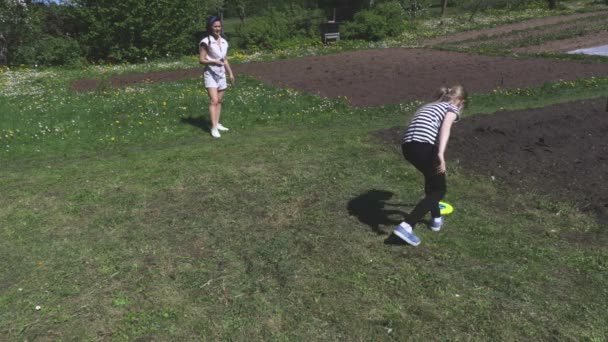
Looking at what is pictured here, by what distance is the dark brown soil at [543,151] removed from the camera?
570 centimetres

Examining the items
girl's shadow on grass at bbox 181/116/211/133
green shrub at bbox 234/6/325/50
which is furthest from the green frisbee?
green shrub at bbox 234/6/325/50

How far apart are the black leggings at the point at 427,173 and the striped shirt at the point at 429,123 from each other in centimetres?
5

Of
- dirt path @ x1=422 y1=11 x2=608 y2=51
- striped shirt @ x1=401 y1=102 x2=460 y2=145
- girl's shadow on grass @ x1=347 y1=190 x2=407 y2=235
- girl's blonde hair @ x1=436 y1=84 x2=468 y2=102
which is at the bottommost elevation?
dirt path @ x1=422 y1=11 x2=608 y2=51

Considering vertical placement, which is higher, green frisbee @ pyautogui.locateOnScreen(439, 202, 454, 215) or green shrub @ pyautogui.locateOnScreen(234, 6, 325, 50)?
green frisbee @ pyautogui.locateOnScreen(439, 202, 454, 215)

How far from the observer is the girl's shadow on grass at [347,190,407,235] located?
5.04 m

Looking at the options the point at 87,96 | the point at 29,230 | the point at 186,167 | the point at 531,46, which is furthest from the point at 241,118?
the point at 531,46

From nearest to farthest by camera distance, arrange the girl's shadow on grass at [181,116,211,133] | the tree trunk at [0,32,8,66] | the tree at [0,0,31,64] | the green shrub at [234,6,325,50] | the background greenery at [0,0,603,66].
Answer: the girl's shadow on grass at [181,116,211,133]
the tree at [0,0,31,64]
the tree trunk at [0,32,8,66]
the background greenery at [0,0,603,66]
the green shrub at [234,6,325,50]

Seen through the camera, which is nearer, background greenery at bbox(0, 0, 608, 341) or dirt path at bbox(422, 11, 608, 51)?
background greenery at bbox(0, 0, 608, 341)

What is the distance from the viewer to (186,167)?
6.79 metres

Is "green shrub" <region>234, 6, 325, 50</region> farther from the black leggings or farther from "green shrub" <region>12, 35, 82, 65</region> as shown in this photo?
the black leggings

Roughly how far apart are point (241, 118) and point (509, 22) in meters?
26.1

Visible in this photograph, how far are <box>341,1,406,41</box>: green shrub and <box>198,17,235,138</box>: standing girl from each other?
19370 mm

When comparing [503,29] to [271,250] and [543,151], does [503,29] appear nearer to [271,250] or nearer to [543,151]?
[543,151]

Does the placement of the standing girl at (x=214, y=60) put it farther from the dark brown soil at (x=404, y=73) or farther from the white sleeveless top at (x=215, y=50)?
the dark brown soil at (x=404, y=73)
